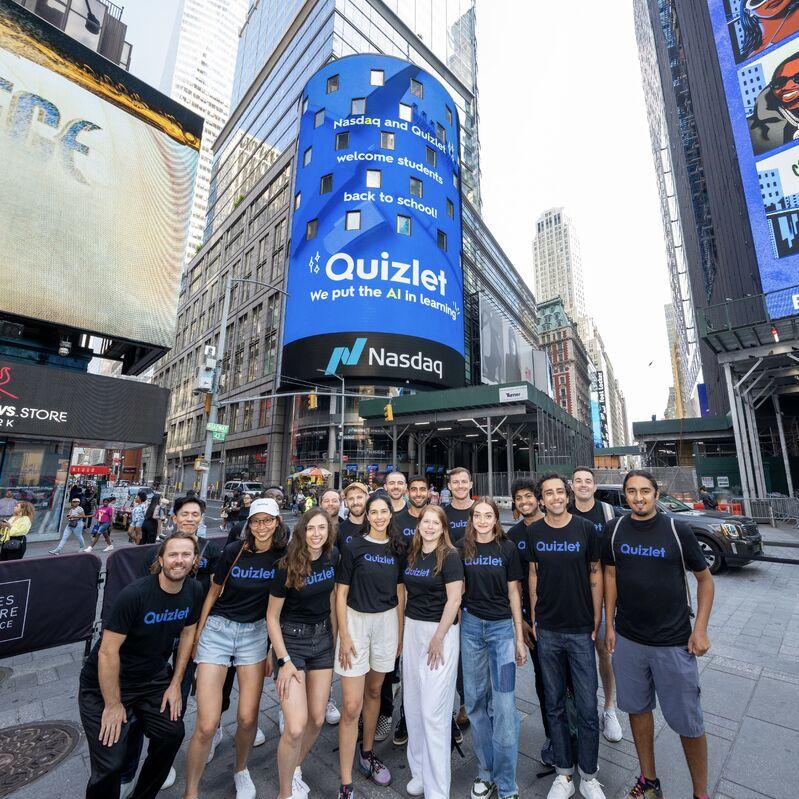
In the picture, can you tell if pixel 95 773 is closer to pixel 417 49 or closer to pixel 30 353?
pixel 30 353

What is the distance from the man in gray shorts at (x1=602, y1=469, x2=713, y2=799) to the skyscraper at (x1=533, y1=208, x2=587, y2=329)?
154560 mm

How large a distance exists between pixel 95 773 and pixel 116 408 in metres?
16.0

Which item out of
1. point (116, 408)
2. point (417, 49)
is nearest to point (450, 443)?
point (116, 408)

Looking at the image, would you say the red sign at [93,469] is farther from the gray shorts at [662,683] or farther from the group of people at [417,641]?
the gray shorts at [662,683]

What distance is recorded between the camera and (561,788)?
3.12 metres

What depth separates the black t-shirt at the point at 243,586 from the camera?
11.4 feet

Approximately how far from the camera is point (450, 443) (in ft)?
132

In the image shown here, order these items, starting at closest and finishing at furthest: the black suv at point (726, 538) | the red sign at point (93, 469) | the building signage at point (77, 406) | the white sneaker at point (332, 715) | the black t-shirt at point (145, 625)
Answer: the black t-shirt at point (145, 625) → the white sneaker at point (332, 715) → the black suv at point (726, 538) → the building signage at point (77, 406) → the red sign at point (93, 469)

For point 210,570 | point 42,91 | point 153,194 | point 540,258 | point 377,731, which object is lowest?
point 377,731

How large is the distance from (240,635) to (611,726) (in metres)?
3.58

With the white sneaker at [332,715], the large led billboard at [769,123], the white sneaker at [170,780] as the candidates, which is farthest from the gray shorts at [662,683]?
the large led billboard at [769,123]

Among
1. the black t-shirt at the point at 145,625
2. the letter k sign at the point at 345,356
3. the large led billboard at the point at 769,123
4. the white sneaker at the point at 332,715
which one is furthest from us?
the letter k sign at the point at 345,356

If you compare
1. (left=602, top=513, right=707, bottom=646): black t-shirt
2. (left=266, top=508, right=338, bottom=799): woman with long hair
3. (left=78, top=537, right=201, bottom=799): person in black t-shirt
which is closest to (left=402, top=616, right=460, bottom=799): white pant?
(left=266, top=508, right=338, bottom=799): woman with long hair

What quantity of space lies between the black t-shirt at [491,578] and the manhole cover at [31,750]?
3.77m
